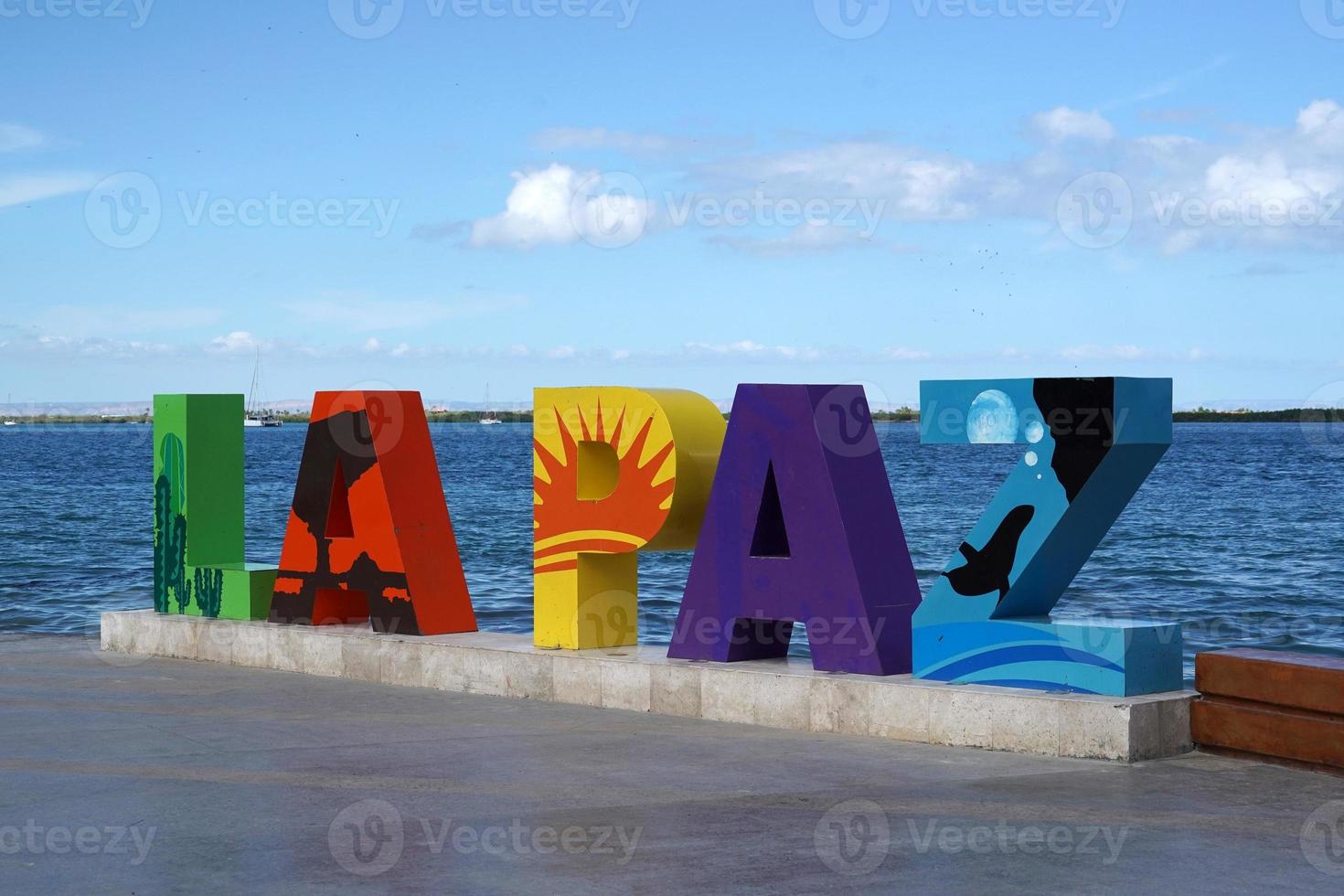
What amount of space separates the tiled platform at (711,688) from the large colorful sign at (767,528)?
0.24 m

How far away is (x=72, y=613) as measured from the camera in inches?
987

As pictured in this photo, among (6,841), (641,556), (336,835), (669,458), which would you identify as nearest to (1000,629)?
(669,458)

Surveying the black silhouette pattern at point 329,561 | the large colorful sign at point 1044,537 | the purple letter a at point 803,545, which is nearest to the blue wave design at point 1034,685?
the large colorful sign at point 1044,537

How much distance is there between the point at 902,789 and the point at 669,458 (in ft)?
11.2

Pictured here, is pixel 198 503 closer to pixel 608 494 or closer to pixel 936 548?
pixel 608 494

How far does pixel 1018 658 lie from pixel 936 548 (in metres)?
31.5

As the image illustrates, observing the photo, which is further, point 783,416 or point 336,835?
point 783,416

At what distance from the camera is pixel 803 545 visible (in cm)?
1047

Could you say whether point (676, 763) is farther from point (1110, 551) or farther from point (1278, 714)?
point (1110, 551)

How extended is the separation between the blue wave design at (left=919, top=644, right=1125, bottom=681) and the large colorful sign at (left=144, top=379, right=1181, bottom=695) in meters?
0.01

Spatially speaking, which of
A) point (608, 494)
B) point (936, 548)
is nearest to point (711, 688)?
point (608, 494)

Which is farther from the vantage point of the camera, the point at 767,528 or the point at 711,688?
the point at 767,528

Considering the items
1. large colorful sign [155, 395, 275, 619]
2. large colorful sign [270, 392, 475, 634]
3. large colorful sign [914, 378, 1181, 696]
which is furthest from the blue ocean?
large colorful sign [155, 395, 275, 619]

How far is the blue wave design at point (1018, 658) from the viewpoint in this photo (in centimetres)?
923
